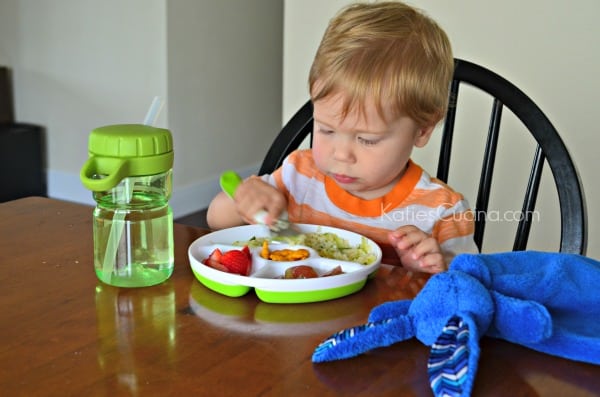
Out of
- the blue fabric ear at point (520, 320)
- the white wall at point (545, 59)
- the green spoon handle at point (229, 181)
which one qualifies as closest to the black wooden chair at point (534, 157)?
the green spoon handle at point (229, 181)

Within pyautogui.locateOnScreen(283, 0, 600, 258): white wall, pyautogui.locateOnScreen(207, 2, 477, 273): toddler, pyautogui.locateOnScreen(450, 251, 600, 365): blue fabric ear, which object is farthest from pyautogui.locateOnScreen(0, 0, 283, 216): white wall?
pyautogui.locateOnScreen(450, 251, 600, 365): blue fabric ear

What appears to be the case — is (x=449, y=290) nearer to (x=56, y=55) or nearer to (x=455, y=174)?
(x=455, y=174)

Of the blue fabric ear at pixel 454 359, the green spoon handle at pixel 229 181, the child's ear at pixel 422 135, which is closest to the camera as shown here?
the blue fabric ear at pixel 454 359

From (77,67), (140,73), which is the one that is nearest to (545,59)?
(140,73)

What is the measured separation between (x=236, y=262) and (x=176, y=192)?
2.58m

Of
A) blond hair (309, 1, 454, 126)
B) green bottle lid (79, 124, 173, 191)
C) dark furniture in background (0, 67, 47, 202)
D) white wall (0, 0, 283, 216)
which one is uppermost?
blond hair (309, 1, 454, 126)

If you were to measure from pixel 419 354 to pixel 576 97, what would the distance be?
5.03 feet

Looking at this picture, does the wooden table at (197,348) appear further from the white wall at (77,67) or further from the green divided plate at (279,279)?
the white wall at (77,67)

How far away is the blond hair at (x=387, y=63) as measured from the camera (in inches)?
42.6

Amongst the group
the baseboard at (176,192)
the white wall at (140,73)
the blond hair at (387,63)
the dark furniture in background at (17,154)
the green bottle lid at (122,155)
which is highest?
the blond hair at (387,63)

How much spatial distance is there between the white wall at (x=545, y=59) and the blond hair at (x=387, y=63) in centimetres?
101

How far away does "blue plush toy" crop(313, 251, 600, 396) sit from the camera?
64 centimetres

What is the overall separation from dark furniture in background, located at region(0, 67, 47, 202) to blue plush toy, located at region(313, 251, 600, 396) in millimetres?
2975

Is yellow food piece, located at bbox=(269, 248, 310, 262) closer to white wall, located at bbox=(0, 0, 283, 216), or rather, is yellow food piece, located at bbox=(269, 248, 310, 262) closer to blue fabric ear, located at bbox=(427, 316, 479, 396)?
blue fabric ear, located at bbox=(427, 316, 479, 396)
